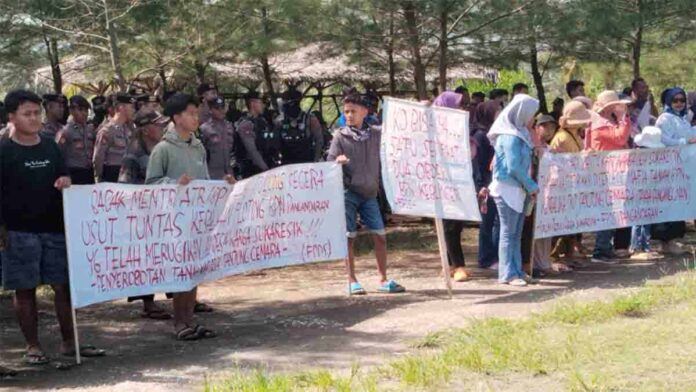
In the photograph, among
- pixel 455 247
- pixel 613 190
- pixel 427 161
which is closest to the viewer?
pixel 427 161

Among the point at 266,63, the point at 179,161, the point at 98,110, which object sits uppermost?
the point at 266,63

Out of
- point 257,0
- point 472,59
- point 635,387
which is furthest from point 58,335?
point 472,59

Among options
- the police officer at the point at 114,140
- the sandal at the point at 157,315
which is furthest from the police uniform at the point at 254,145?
the sandal at the point at 157,315

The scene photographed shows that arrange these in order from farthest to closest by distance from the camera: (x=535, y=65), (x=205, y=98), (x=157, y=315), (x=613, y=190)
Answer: (x=535, y=65), (x=205, y=98), (x=613, y=190), (x=157, y=315)

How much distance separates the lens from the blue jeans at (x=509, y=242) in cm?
982

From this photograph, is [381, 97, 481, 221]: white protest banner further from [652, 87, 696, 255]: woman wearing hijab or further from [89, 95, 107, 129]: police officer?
[89, 95, 107, 129]: police officer

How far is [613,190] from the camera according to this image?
1115cm

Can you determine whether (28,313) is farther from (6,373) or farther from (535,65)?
(535,65)

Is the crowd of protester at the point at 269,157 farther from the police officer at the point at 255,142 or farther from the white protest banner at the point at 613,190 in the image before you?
the white protest banner at the point at 613,190

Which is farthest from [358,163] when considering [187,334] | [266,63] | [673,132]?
[266,63]

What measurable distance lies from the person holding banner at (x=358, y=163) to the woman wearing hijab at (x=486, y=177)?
4.73 ft

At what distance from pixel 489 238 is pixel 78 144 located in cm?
422

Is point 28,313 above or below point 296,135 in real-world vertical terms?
below

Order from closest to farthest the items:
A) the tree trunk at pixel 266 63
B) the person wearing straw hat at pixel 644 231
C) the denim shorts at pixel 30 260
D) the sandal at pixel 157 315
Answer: the denim shorts at pixel 30 260
the sandal at pixel 157 315
the person wearing straw hat at pixel 644 231
the tree trunk at pixel 266 63
